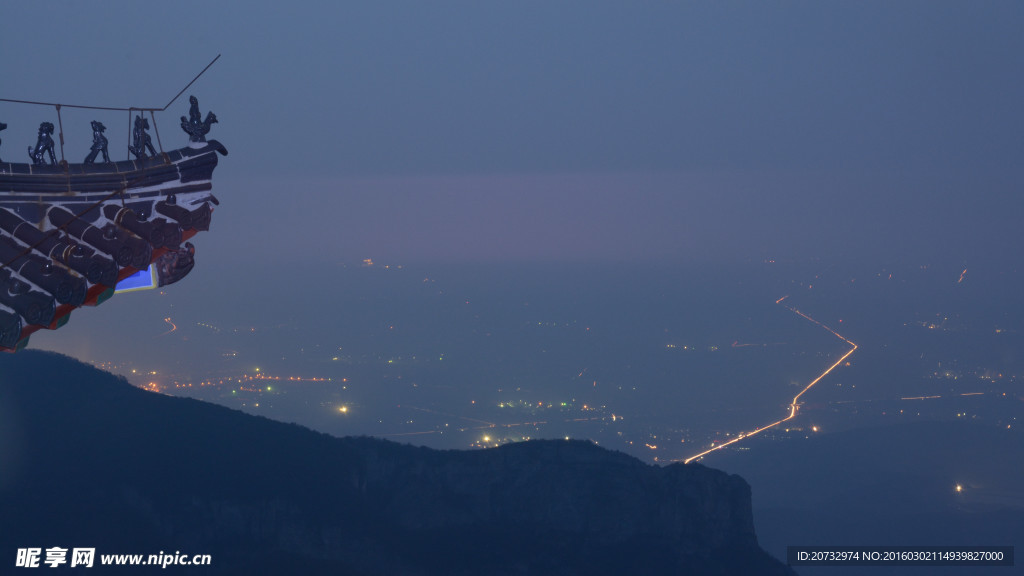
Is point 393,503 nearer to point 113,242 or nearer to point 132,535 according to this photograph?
point 132,535

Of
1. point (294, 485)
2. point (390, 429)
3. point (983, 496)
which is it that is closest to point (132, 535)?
point (294, 485)

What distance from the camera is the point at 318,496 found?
82938mm

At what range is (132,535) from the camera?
67375mm

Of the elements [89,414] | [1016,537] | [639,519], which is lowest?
[1016,537]

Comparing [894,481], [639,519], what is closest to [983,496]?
[894,481]

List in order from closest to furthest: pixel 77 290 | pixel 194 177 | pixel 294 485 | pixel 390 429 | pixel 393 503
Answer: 1. pixel 77 290
2. pixel 194 177
3. pixel 294 485
4. pixel 393 503
5. pixel 390 429

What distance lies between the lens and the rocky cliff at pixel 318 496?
70312mm

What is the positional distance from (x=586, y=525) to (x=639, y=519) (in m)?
6.77

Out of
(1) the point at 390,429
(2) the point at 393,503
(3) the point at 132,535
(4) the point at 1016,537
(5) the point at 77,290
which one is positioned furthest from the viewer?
(1) the point at 390,429

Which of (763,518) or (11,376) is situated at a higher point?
(11,376)

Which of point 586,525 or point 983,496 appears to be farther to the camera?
point 983,496

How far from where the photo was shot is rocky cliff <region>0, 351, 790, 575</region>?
70312mm

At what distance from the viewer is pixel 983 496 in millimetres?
191875

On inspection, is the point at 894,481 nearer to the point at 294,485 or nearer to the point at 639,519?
the point at 639,519
